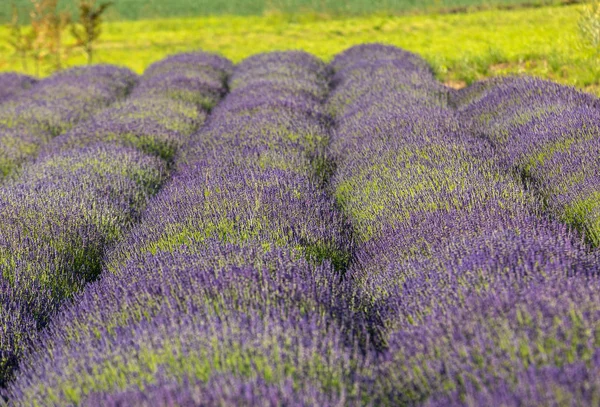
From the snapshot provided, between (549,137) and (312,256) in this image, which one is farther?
(549,137)

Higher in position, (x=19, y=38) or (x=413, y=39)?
(x=413, y=39)

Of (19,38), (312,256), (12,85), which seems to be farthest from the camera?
(19,38)

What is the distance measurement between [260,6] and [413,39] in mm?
12114

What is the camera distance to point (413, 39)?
13.7m

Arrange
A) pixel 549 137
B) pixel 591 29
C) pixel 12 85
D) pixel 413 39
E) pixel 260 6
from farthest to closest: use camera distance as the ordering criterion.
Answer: pixel 260 6 < pixel 413 39 < pixel 12 85 < pixel 591 29 < pixel 549 137

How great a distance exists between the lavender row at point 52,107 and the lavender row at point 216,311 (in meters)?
2.64

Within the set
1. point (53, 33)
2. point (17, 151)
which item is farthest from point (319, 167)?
point (53, 33)

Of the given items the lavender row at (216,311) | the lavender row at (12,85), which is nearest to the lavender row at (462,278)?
the lavender row at (216,311)

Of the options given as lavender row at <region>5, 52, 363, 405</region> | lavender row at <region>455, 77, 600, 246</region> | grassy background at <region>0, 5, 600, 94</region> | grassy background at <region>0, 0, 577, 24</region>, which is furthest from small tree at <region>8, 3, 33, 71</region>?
lavender row at <region>5, 52, 363, 405</region>

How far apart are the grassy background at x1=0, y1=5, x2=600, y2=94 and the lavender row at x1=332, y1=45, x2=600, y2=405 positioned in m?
3.59

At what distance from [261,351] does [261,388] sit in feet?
0.65

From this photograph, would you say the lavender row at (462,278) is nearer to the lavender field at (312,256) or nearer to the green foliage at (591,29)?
the lavender field at (312,256)

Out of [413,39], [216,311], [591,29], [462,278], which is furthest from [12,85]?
[462,278]

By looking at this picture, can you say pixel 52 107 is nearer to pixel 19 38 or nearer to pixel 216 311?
pixel 216 311
